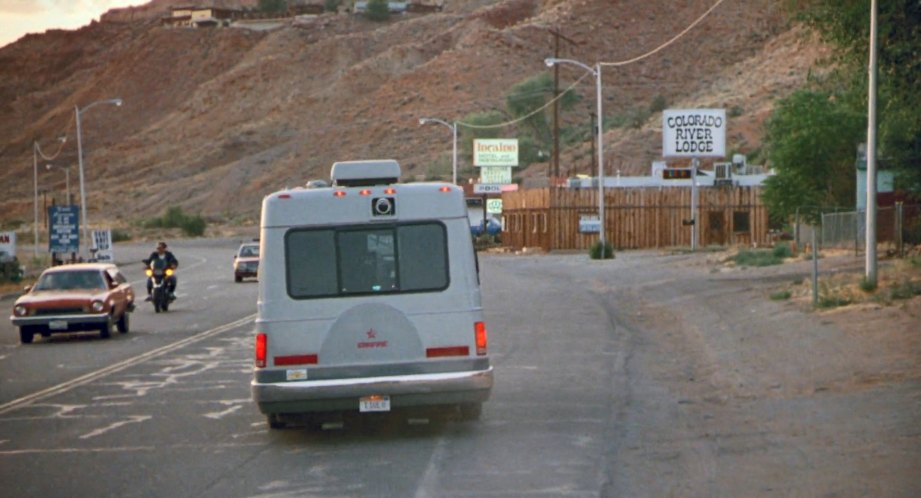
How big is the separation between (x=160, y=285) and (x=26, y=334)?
8.33 m

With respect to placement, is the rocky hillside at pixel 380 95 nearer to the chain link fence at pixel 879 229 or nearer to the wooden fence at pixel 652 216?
the wooden fence at pixel 652 216

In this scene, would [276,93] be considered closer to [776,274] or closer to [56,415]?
[776,274]

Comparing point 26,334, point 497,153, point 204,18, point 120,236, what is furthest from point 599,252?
point 204,18

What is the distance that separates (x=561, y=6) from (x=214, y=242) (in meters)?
46.8

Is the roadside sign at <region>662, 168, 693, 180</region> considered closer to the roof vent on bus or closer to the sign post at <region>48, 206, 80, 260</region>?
the sign post at <region>48, 206, 80, 260</region>

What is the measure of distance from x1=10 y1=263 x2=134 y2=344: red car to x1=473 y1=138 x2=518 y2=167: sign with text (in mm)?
68796

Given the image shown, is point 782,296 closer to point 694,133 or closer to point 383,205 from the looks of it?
point 383,205

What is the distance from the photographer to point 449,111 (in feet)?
420

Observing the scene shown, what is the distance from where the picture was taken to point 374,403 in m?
14.3

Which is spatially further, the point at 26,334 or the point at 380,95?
the point at 380,95

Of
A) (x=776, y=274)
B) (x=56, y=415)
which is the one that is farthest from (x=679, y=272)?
(x=56, y=415)

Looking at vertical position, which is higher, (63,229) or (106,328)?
(63,229)

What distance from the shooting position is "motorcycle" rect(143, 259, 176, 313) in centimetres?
3812

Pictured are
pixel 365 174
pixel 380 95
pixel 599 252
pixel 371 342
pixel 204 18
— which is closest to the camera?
pixel 371 342
